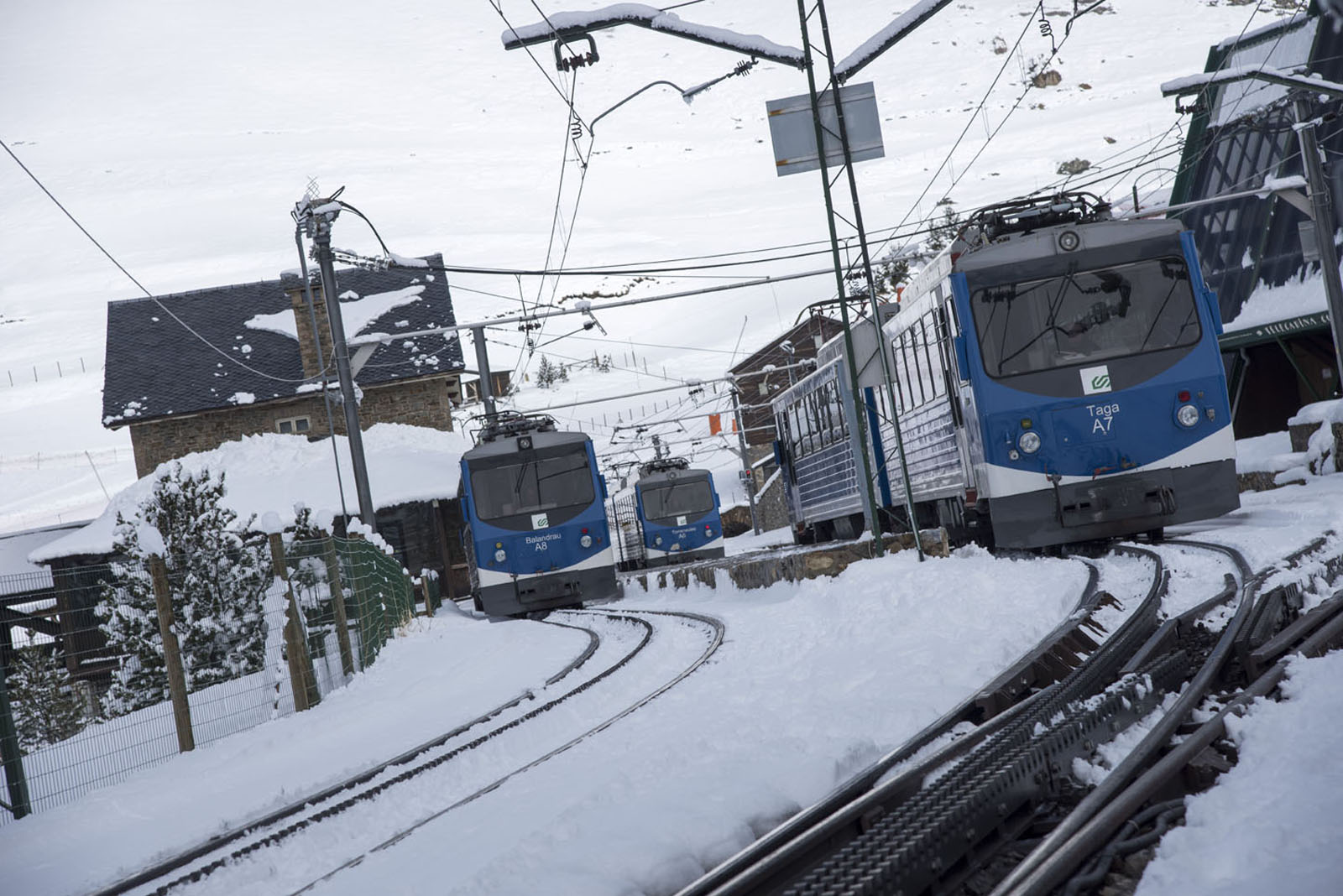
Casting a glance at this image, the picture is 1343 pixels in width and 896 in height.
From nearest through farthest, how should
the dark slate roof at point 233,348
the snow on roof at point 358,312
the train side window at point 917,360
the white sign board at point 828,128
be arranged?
the white sign board at point 828,128, the train side window at point 917,360, the dark slate roof at point 233,348, the snow on roof at point 358,312

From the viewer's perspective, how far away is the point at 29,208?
421ft

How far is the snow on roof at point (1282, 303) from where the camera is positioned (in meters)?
29.2

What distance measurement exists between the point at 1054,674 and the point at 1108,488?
20.2 ft

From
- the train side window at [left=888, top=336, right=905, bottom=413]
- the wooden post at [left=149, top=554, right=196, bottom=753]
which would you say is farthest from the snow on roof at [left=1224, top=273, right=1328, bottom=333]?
the wooden post at [left=149, top=554, right=196, bottom=753]

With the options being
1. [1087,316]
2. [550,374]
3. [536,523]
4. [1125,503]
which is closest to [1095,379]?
[1087,316]

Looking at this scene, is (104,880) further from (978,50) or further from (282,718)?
(978,50)

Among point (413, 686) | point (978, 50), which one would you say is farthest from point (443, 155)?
point (413, 686)

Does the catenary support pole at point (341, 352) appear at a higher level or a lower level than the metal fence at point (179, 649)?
higher

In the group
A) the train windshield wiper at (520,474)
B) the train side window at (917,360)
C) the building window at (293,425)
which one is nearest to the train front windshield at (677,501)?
the building window at (293,425)

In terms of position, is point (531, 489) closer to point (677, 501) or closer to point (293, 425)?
point (677, 501)

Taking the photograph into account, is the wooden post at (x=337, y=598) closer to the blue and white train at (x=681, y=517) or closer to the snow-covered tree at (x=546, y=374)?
the blue and white train at (x=681, y=517)

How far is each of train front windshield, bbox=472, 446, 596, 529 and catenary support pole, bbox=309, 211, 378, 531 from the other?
2527mm

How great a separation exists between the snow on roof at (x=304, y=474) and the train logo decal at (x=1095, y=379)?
21.6 meters

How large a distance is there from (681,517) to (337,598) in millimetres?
22175
